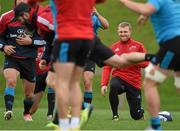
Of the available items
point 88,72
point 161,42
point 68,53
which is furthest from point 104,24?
point 68,53

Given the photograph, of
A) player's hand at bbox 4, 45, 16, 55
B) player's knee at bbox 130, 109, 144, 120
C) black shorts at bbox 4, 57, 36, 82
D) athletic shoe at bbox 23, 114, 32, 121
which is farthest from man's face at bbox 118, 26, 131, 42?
athletic shoe at bbox 23, 114, 32, 121

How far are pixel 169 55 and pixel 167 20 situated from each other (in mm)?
441

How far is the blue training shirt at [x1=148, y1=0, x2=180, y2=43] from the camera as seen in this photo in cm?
803

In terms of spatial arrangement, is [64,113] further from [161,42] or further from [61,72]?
[161,42]

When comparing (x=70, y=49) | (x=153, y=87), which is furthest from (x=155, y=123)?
(x=70, y=49)

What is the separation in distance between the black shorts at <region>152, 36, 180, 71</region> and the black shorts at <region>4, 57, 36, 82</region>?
15.3 ft

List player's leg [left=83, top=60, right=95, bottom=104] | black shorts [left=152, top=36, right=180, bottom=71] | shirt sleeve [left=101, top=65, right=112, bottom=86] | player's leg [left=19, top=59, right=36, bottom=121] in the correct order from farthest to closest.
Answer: shirt sleeve [left=101, top=65, right=112, bottom=86], player's leg [left=19, top=59, right=36, bottom=121], player's leg [left=83, top=60, right=95, bottom=104], black shorts [left=152, top=36, right=180, bottom=71]

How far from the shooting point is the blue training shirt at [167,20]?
8031 mm

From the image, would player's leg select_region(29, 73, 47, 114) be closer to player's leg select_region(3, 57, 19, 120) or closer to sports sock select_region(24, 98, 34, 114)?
sports sock select_region(24, 98, 34, 114)

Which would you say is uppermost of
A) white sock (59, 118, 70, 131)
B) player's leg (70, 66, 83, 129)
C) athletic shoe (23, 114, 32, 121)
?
player's leg (70, 66, 83, 129)

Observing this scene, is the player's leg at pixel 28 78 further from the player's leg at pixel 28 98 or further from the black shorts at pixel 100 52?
the black shorts at pixel 100 52

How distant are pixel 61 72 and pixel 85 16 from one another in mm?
692

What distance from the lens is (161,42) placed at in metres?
8.12

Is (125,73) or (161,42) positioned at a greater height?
(161,42)
